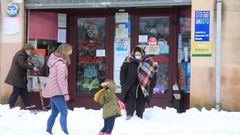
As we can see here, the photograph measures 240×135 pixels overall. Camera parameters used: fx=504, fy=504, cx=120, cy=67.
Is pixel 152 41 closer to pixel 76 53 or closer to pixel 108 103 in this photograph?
pixel 76 53

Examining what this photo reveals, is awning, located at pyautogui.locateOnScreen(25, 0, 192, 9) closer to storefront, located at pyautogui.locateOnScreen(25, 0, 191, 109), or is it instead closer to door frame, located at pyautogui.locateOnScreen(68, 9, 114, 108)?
storefront, located at pyautogui.locateOnScreen(25, 0, 191, 109)

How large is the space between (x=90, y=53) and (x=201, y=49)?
320 cm

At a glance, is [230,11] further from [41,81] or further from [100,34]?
[41,81]

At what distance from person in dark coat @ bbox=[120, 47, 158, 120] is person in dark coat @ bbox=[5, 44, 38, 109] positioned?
2287 mm

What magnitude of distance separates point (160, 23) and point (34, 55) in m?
3.29

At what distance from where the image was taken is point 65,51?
895 cm

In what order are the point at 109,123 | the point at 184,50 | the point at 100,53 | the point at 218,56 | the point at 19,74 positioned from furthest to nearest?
the point at 100,53, the point at 184,50, the point at 19,74, the point at 218,56, the point at 109,123

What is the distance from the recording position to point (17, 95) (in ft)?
38.0

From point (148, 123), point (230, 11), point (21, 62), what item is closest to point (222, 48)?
point (230, 11)

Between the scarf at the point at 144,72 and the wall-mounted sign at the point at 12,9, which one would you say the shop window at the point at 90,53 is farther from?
the scarf at the point at 144,72

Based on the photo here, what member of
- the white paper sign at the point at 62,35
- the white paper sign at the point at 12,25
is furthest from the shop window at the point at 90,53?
the white paper sign at the point at 12,25

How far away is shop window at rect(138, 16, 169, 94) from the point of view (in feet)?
41.5

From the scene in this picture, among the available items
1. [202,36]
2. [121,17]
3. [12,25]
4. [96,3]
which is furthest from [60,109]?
[121,17]

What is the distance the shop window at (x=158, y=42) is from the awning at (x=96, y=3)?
1011mm
